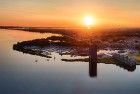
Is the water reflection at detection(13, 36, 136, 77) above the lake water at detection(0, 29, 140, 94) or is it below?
above

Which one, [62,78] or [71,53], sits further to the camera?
[71,53]

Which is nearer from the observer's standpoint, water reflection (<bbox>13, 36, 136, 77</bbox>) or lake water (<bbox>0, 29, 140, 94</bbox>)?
water reflection (<bbox>13, 36, 136, 77</bbox>)

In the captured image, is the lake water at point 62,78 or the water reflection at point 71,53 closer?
the water reflection at point 71,53

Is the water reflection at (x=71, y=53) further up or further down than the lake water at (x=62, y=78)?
further up

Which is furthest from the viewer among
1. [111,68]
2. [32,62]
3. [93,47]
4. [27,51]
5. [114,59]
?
[27,51]

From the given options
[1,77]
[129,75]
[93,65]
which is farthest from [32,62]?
[93,65]

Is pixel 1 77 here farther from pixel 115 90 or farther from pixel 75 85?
pixel 115 90

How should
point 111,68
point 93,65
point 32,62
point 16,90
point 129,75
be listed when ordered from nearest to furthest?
point 93,65
point 16,90
point 129,75
point 111,68
point 32,62

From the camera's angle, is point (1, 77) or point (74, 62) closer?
point (1, 77)
